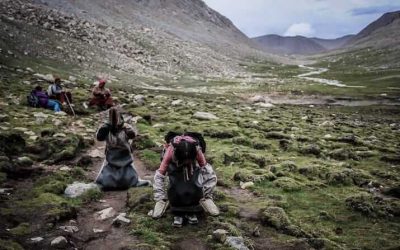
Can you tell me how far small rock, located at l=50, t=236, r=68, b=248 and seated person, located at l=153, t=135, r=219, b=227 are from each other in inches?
84.0

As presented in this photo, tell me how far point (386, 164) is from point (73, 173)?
11.7m

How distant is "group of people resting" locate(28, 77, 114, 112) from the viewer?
869 inches

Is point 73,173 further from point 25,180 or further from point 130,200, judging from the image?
point 130,200

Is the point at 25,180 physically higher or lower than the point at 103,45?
lower

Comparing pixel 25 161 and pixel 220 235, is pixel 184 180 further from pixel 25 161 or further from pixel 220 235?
pixel 25 161

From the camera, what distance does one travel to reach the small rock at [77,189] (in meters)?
11.2

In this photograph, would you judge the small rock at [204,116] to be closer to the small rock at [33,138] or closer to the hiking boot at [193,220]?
the small rock at [33,138]

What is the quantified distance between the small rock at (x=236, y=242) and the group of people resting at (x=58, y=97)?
1549 centimetres

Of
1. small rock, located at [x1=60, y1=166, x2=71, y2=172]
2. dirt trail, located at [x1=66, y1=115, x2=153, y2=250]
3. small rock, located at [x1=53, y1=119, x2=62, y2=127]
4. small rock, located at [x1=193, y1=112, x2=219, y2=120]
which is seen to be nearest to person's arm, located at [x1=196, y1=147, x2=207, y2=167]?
dirt trail, located at [x1=66, y1=115, x2=153, y2=250]

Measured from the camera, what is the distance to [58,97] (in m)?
22.8

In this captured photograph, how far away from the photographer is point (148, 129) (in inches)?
815

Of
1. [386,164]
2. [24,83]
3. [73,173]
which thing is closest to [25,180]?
[73,173]

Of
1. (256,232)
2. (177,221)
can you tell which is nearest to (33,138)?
(177,221)

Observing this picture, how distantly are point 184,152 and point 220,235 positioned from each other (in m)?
1.90
